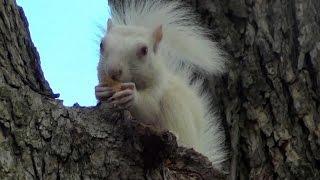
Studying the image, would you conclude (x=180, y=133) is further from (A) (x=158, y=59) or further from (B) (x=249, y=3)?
(B) (x=249, y=3)

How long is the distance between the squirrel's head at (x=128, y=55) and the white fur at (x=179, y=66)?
0.18ft

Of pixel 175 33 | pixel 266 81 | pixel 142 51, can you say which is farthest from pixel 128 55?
pixel 266 81

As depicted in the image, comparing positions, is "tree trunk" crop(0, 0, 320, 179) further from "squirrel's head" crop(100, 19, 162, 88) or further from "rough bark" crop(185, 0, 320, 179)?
"squirrel's head" crop(100, 19, 162, 88)

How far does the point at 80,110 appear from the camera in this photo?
1.77m

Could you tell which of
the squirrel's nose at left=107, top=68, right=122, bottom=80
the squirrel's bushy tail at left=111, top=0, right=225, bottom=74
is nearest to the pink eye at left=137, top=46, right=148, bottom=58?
the squirrel's nose at left=107, top=68, right=122, bottom=80

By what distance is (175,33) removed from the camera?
256 cm

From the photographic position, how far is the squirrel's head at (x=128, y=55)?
214cm

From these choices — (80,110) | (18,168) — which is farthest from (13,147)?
(80,110)

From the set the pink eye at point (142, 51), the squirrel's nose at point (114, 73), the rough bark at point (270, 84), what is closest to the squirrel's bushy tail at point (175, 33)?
the rough bark at point (270, 84)

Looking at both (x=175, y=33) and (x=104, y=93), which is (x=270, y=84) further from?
(x=104, y=93)

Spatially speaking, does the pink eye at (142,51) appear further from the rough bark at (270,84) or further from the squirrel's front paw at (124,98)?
the rough bark at (270,84)

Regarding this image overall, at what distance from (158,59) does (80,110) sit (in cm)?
62

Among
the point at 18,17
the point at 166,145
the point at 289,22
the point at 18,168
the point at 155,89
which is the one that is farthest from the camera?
the point at 289,22

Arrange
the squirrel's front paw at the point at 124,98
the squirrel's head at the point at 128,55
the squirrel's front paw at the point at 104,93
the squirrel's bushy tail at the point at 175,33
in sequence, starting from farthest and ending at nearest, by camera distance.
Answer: the squirrel's bushy tail at the point at 175,33 < the squirrel's head at the point at 128,55 < the squirrel's front paw at the point at 104,93 < the squirrel's front paw at the point at 124,98
